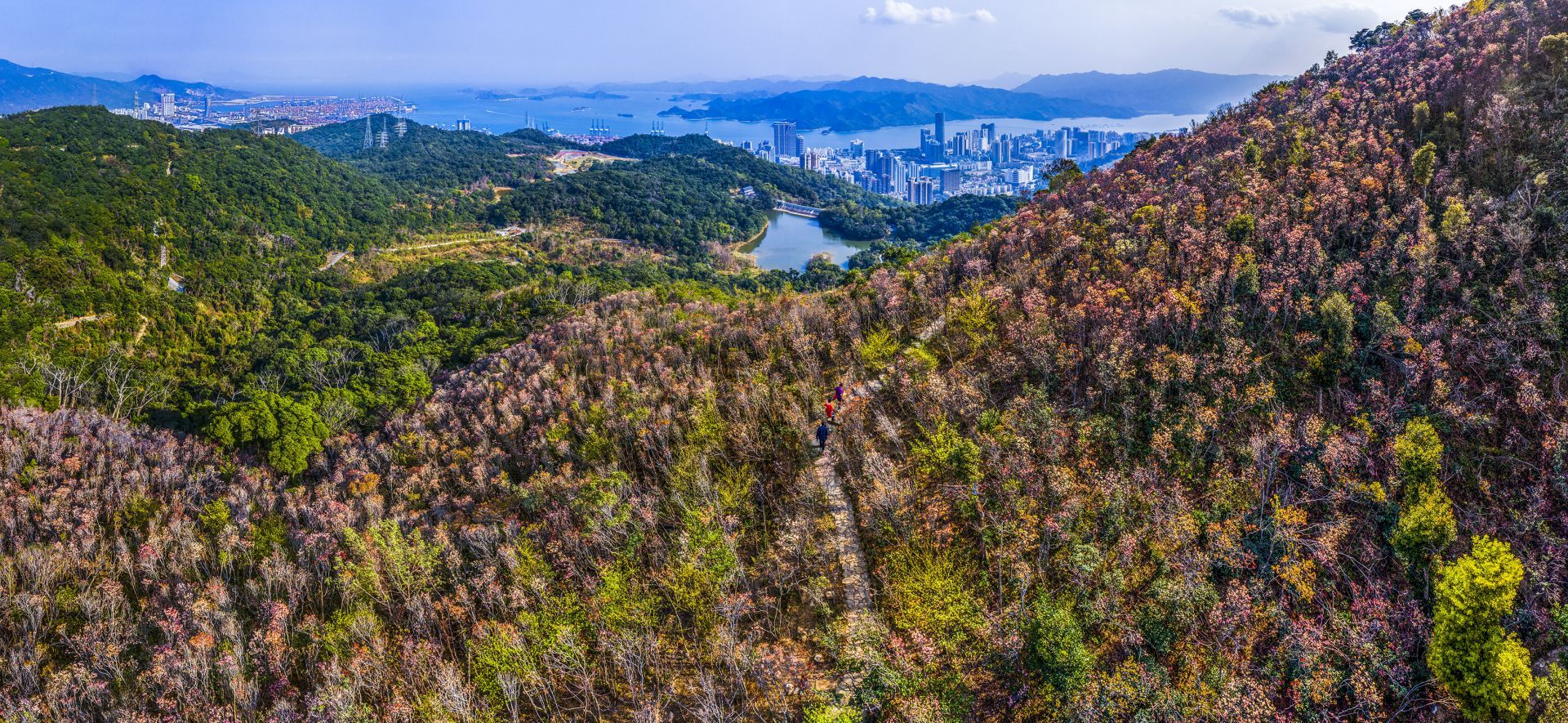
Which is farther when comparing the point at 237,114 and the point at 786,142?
the point at 237,114

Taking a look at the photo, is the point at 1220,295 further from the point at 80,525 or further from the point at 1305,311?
the point at 80,525

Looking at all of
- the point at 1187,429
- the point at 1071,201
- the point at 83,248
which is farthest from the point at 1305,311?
Result: the point at 83,248

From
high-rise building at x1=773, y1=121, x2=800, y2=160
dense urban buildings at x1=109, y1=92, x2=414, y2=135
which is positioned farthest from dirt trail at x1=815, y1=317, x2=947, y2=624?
high-rise building at x1=773, y1=121, x2=800, y2=160

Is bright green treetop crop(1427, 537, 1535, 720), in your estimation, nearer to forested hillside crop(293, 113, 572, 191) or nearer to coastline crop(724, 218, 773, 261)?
coastline crop(724, 218, 773, 261)

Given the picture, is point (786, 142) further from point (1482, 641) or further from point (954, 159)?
point (1482, 641)

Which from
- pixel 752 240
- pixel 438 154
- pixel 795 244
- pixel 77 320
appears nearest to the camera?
pixel 77 320

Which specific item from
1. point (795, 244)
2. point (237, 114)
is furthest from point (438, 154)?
point (237, 114)

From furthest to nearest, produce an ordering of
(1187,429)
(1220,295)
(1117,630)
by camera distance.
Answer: (1220,295), (1187,429), (1117,630)
